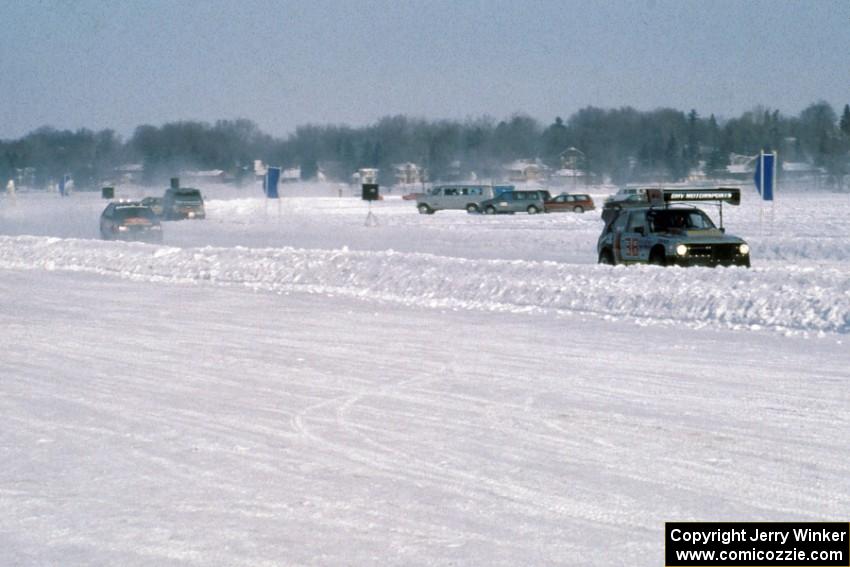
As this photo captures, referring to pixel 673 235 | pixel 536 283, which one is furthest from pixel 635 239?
pixel 536 283

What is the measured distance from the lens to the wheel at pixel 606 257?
77.0ft

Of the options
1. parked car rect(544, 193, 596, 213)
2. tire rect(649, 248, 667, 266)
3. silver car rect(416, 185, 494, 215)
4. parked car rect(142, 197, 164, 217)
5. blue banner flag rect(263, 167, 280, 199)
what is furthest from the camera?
silver car rect(416, 185, 494, 215)

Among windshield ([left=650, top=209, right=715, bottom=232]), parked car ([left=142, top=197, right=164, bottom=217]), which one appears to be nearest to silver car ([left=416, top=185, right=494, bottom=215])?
parked car ([left=142, top=197, right=164, bottom=217])

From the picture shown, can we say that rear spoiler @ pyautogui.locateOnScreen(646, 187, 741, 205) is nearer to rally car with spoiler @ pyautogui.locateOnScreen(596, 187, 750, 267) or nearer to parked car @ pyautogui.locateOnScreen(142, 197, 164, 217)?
rally car with spoiler @ pyautogui.locateOnScreen(596, 187, 750, 267)

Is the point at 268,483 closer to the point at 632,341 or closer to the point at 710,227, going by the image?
the point at 632,341

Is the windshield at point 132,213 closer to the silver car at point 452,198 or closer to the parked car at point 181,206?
the parked car at point 181,206

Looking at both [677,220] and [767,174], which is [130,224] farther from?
[677,220]

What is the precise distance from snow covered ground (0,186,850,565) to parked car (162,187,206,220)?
3825 cm

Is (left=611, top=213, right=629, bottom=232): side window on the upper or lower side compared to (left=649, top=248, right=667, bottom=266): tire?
upper

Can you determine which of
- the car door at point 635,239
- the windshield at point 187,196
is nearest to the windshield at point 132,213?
the windshield at point 187,196

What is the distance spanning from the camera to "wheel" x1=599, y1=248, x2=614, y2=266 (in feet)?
Answer: 77.0

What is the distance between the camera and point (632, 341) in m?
14.5

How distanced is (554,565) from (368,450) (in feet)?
9.23

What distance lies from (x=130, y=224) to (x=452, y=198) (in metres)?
31.0
